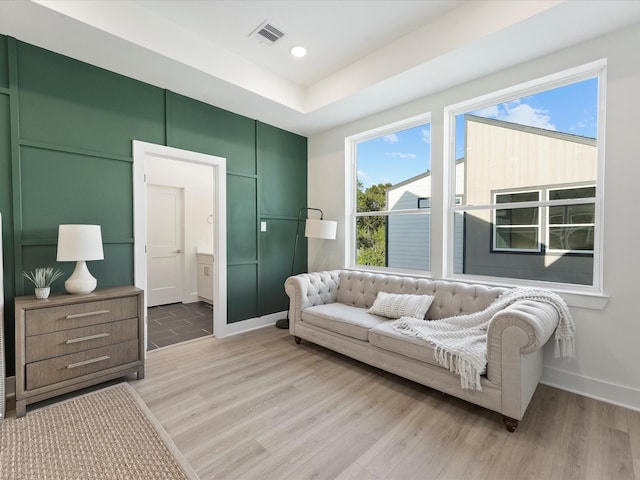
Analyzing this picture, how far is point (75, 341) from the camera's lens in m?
2.24

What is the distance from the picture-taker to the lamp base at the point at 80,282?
7.73 ft

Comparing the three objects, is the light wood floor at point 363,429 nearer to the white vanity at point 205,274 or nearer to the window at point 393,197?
the window at point 393,197

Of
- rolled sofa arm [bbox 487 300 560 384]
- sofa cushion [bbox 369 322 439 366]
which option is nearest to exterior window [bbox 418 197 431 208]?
sofa cushion [bbox 369 322 439 366]

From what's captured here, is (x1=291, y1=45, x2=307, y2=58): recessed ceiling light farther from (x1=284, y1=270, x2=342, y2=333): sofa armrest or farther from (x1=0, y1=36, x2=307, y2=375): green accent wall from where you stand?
(x1=284, y1=270, x2=342, y2=333): sofa armrest

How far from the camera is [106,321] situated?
2.38 metres

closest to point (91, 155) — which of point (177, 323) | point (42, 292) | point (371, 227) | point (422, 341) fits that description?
point (42, 292)

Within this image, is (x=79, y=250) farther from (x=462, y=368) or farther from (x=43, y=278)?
(x=462, y=368)

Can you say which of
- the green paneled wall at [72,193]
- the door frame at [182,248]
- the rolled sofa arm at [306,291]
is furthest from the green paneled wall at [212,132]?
the door frame at [182,248]

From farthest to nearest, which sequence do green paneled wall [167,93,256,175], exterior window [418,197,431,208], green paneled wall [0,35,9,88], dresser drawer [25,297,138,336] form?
exterior window [418,197,431,208], green paneled wall [167,93,256,175], green paneled wall [0,35,9,88], dresser drawer [25,297,138,336]

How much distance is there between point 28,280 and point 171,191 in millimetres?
3024

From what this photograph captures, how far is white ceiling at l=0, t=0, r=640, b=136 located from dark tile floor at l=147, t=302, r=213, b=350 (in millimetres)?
2763

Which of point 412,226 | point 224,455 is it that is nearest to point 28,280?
point 224,455

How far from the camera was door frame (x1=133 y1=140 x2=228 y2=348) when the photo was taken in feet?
9.71

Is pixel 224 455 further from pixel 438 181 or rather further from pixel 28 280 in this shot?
pixel 438 181
